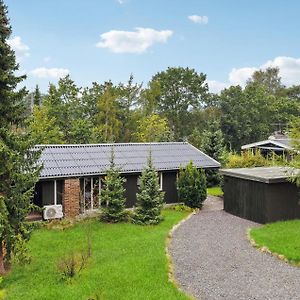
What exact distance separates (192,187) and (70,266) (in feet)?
40.9

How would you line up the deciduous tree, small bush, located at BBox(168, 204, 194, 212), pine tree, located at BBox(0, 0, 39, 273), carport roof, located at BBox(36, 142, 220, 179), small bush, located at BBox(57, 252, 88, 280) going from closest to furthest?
small bush, located at BBox(57, 252, 88, 280)
pine tree, located at BBox(0, 0, 39, 273)
carport roof, located at BBox(36, 142, 220, 179)
small bush, located at BBox(168, 204, 194, 212)
the deciduous tree

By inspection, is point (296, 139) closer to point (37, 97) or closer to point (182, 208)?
point (182, 208)

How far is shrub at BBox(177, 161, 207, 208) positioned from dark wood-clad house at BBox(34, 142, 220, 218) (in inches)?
54.6

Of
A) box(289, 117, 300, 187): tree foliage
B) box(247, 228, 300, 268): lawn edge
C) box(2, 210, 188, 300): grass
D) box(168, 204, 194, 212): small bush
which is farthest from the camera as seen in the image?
box(168, 204, 194, 212): small bush

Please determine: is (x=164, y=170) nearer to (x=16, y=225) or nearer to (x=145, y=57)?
(x=16, y=225)

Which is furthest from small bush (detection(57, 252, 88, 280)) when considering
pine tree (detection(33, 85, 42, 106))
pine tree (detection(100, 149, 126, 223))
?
pine tree (detection(33, 85, 42, 106))

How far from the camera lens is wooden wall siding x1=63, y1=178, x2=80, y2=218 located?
21766mm

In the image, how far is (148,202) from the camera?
20.8 metres

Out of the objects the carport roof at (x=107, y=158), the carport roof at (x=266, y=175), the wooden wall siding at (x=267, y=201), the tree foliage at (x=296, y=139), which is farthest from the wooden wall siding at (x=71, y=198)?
the tree foliage at (x=296, y=139)

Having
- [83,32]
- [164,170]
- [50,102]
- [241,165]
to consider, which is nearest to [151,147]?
[164,170]

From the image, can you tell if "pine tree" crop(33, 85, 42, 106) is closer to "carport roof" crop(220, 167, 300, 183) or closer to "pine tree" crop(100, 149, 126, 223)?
"pine tree" crop(100, 149, 126, 223)

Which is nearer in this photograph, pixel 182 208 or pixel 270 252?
pixel 270 252

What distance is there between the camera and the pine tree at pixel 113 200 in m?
20.8

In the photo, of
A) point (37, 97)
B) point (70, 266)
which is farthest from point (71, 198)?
point (37, 97)
